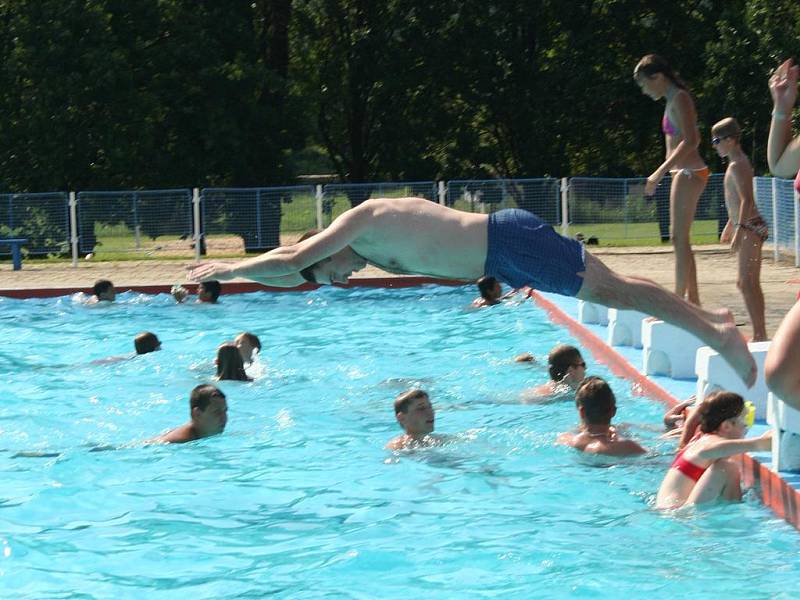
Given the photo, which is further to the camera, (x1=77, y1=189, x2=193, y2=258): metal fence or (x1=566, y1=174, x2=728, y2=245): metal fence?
(x1=566, y1=174, x2=728, y2=245): metal fence

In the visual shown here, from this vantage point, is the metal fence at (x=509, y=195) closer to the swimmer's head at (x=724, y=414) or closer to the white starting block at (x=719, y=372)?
the white starting block at (x=719, y=372)

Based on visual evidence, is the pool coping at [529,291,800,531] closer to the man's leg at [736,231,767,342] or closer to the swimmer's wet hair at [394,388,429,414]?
the man's leg at [736,231,767,342]

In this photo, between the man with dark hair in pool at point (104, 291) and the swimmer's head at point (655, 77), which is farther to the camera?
the man with dark hair in pool at point (104, 291)

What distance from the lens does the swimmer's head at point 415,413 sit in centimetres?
862

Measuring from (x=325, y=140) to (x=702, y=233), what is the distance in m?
12.3

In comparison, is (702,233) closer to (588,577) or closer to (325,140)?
(325,140)

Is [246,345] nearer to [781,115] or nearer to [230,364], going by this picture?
[230,364]

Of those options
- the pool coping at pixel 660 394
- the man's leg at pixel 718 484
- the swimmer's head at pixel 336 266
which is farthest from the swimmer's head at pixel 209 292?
the man's leg at pixel 718 484

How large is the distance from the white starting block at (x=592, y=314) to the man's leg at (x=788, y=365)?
1041 centimetres

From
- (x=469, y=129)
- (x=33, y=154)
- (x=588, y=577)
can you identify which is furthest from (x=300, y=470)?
(x=469, y=129)

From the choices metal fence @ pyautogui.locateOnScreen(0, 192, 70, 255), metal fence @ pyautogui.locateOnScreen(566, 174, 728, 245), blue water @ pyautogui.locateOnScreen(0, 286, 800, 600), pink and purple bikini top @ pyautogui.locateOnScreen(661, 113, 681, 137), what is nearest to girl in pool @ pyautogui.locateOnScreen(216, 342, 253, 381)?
blue water @ pyautogui.locateOnScreen(0, 286, 800, 600)

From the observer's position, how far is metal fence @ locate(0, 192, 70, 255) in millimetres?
21844

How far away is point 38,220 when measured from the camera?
71.8 feet

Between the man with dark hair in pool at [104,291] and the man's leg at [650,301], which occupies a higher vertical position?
the man's leg at [650,301]
